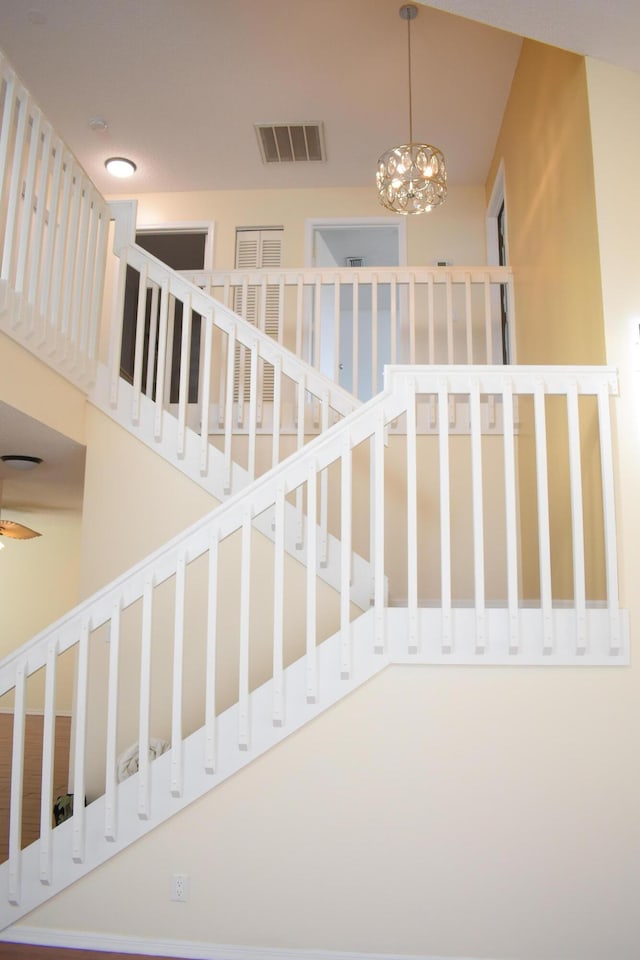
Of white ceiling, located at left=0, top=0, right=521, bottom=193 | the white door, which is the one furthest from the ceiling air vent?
the white door

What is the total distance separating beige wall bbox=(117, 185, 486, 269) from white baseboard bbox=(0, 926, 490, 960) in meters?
4.99

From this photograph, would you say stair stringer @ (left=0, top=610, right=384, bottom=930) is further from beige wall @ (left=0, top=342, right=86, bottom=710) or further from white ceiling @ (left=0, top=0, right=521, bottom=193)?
white ceiling @ (left=0, top=0, right=521, bottom=193)

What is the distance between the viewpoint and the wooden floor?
2.40 meters

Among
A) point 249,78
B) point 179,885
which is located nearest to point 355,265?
point 249,78

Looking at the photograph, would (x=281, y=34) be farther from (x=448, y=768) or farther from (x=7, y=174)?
(x=448, y=768)

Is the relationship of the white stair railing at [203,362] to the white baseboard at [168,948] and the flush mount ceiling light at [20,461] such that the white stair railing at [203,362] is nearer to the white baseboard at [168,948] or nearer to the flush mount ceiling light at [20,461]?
the flush mount ceiling light at [20,461]

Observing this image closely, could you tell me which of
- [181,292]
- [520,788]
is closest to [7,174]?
[181,292]

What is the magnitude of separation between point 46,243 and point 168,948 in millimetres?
2968

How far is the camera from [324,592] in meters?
3.63

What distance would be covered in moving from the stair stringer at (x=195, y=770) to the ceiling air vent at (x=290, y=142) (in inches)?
167

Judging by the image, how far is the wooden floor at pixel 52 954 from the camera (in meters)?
2.40

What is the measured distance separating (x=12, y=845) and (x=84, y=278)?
2.67 m

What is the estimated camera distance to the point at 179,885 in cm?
246

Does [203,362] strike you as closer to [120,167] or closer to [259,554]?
[259,554]
